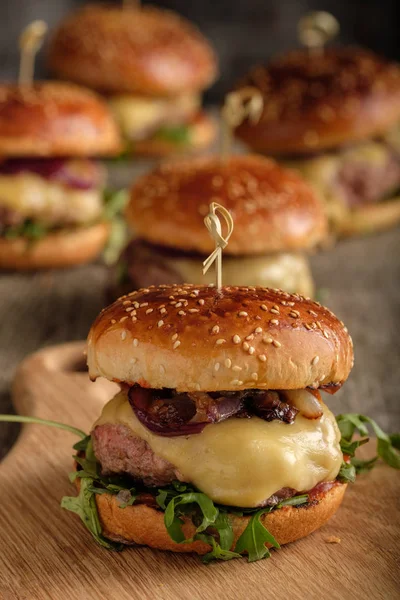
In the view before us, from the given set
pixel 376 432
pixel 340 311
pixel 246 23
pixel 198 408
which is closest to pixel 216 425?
pixel 198 408

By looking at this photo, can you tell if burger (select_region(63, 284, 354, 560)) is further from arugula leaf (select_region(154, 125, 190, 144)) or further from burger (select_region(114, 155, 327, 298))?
arugula leaf (select_region(154, 125, 190, 144))

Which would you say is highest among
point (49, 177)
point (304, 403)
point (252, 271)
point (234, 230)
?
point (304, 403)

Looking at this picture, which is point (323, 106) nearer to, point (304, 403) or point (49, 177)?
point (49, 177)

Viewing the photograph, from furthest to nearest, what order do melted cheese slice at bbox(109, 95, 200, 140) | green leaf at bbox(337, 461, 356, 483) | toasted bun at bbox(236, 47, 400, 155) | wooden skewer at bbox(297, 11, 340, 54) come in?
melted cheese slice at bbox(109, 95, 200, 140) < wooden skewer at bbox(297, 11, 340, 54) < toasted bun at bbox(236, 47, 400, 155) < green leaf at bbox(337, 461, 356, 483)

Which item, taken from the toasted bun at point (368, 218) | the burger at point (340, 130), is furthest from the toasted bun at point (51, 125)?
the toasted bun at point (368, 218)

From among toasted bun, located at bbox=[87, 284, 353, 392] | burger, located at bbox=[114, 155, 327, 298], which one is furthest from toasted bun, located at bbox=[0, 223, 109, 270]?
toasted bun, located at bbox=[87, 284, 353, 392]
